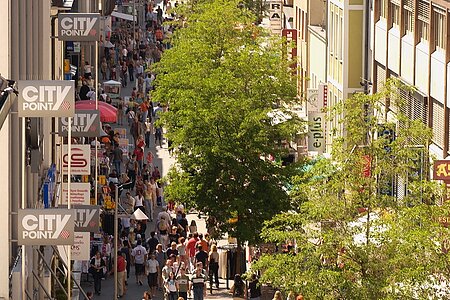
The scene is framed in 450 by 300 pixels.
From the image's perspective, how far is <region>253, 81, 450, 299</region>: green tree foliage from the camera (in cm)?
2767

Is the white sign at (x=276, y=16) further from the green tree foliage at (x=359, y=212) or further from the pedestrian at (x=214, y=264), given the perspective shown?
the green tree foliage at (x=359, y=212)

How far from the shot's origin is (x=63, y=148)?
36625 mm

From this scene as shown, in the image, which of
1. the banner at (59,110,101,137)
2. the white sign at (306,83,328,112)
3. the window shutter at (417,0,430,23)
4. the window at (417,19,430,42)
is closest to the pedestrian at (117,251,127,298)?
the banner at (59,110,101,137)

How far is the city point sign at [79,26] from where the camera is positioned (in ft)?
111

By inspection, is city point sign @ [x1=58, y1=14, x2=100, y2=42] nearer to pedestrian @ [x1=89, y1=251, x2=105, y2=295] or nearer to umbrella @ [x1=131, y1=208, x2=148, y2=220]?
pedestrian @ [x1=89, y1=251, x2=105, y2=295]

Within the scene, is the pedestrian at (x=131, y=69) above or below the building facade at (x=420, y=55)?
above

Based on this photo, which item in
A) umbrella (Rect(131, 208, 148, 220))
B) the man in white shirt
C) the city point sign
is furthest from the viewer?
umbrella (Rect(131, 208, 148, 220))

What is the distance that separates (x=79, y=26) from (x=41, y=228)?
12.6m

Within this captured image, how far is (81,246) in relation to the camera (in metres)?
32.6

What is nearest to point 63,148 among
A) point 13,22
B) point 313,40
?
point 13,22

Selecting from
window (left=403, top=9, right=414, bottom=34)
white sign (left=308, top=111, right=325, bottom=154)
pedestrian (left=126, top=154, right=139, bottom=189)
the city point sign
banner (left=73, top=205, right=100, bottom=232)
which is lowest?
banner (left=73, top=205, right=100, bottom=232)

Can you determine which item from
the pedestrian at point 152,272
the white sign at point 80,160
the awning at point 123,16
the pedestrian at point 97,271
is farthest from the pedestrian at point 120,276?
the awning at point 123,16

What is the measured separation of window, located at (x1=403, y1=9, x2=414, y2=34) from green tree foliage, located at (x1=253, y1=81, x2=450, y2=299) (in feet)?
60.5

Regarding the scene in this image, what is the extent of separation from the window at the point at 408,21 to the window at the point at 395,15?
1345 mm
